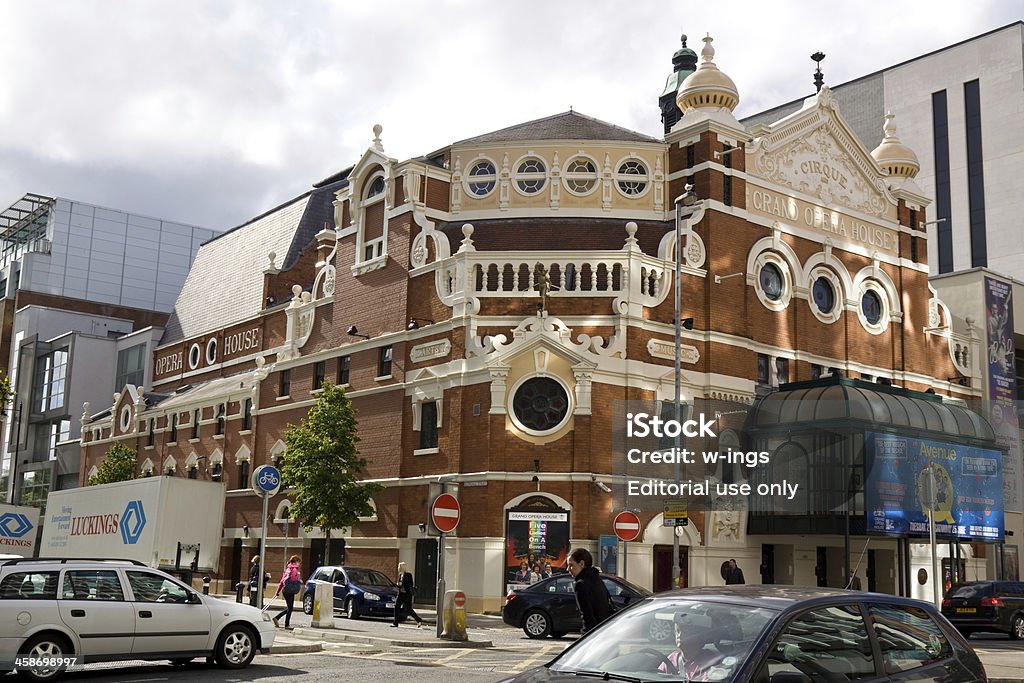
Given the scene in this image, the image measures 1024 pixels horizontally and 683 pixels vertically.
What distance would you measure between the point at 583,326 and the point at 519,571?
8.22 m

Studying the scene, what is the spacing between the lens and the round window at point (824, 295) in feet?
138

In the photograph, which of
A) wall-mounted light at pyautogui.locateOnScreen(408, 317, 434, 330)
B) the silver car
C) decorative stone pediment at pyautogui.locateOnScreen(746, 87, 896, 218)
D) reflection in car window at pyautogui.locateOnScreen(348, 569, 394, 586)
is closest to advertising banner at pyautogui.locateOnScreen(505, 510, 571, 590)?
reflection in car window at pyautogui.locateOnScreen(348, 569, 394, 586)

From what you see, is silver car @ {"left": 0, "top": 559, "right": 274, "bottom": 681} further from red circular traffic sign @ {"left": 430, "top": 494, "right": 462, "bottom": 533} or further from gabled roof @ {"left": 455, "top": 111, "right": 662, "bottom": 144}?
gabled roof @ {"left": 455, "top": 111, "right": 662, "bottom": 144}

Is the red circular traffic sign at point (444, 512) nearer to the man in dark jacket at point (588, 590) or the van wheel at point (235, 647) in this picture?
the van wheel at point (235, 647)

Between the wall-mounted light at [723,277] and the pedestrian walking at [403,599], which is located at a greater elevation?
the wall-mounted light at [723,277]

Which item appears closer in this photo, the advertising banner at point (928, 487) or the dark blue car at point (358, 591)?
the dark blue car at point (358, 591)

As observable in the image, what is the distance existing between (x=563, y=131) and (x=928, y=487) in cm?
1854

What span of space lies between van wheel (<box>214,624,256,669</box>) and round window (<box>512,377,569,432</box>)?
19106 millimetres

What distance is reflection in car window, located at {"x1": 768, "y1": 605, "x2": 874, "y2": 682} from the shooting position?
7059 mm

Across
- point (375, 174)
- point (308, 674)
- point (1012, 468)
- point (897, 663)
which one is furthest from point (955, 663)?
point (1012, 468)

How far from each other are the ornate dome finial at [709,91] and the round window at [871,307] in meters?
9.90

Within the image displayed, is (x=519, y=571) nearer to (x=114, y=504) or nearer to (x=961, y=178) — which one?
(x=114, y=504)

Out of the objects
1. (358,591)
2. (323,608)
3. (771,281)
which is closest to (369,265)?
(358,591)

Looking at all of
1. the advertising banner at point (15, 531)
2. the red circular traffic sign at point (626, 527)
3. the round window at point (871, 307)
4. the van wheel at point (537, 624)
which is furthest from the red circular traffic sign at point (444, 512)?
the round window at point (871, 307)
